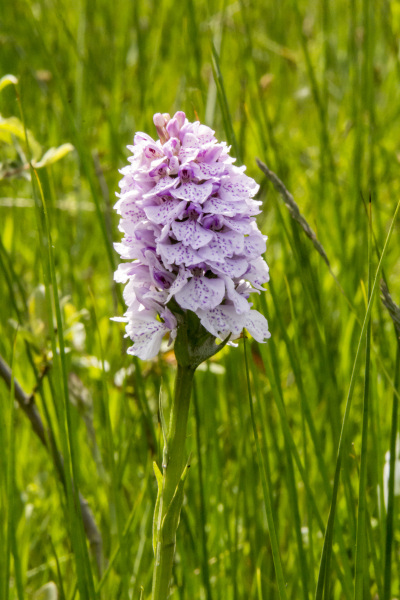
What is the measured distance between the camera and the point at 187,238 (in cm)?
82

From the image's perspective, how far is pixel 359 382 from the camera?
1893mm

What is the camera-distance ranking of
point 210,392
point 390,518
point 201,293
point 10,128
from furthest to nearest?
point 210,392
point 10,128
point 390,518
point 201,293

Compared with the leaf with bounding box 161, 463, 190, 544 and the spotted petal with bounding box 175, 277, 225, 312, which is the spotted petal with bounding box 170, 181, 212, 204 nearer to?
the spotted petal with bounding box 175, 277, 225, 312

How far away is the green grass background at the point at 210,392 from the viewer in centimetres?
106

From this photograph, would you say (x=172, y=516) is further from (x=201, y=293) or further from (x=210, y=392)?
(x=210, y=392)

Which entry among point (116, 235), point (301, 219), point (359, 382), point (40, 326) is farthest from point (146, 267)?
point (116, 235)

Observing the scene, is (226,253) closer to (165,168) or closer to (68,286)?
(165,168)

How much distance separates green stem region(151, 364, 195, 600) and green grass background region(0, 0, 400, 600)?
0.11 metres

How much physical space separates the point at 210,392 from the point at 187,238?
738 mm

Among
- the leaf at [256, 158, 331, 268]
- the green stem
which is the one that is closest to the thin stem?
the leaf at [256, 158, 331, 268]

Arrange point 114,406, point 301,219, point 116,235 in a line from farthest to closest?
point 116,235 < point 114,406 < point 301,219

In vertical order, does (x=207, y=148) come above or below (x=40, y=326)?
above

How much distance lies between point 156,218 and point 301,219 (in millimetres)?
313

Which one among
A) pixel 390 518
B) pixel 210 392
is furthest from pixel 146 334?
pixel 210 392
